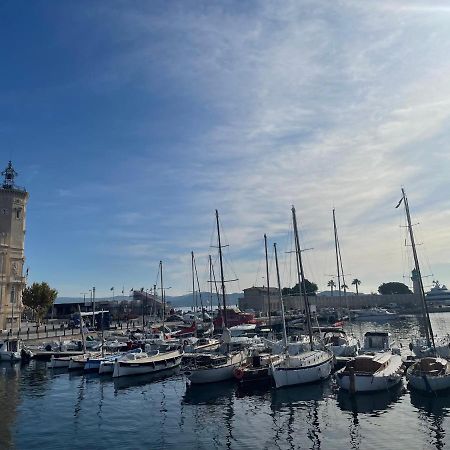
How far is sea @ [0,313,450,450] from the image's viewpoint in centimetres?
2414

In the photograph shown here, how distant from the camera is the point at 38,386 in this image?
136ft

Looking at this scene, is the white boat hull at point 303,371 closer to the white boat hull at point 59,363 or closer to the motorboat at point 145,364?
the motorboat at point 145,364

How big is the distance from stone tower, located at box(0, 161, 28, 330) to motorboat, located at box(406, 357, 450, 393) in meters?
69.9

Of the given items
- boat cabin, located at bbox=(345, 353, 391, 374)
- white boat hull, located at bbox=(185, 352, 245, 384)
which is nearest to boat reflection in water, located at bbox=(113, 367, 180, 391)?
white boat hull, located at bbox=(185, 352, 245, 384)

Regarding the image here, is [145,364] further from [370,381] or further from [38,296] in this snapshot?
[38,296]

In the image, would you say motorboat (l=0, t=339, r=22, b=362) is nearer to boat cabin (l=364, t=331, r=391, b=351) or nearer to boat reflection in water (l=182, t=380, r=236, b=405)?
boat reflection in water (l=182, t=380, r=236, b=405)

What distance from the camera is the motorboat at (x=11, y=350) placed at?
57.3m

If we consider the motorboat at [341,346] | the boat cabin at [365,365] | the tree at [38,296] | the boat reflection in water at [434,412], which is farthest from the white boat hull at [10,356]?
the boat reflection in water at [434,412]

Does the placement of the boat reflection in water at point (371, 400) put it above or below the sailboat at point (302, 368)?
below

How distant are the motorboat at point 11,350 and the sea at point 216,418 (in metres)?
17.7

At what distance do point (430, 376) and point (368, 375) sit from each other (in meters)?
4.84

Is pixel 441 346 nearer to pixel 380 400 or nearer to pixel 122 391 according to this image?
→ pixel 380 400

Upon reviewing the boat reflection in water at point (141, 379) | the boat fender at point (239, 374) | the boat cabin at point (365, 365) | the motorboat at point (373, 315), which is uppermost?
the motorboat at point (373, 315)

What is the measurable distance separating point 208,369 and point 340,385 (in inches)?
472
